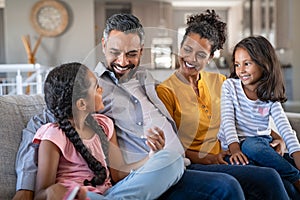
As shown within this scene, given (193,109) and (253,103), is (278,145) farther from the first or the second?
(193,109)

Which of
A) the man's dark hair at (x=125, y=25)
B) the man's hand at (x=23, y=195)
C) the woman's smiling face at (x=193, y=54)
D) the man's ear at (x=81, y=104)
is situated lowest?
the man's hand at (x=23, y=195)

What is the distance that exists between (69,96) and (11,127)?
271 mm

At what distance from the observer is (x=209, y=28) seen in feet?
4.72

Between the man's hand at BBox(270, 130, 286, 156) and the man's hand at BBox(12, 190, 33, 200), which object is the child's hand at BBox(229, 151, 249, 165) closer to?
the man's hand at BBox(270, 130, 286, 156)

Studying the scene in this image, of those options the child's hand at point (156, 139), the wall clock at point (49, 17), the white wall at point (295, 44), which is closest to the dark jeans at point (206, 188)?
the child's hand at point (156, 139)

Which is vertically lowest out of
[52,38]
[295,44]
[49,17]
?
[295,44]

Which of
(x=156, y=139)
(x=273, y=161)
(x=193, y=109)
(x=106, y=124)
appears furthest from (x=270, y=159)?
(x=106, y=124)

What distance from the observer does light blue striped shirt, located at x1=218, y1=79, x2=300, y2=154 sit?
1.50m

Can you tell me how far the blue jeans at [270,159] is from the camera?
1.42 m

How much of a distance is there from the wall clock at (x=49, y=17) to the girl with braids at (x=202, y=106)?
4.34 meters

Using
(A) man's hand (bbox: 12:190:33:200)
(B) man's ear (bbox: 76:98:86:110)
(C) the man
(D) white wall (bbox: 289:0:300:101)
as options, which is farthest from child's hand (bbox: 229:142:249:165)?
(D) white wall (bbox: 289:0:300:101)

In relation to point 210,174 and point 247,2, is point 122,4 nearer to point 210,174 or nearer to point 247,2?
point 247,2

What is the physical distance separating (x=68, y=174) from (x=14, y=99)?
40 cm

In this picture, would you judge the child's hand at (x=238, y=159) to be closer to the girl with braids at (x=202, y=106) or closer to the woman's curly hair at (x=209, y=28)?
the girl with braids at (x=202, y=106)
